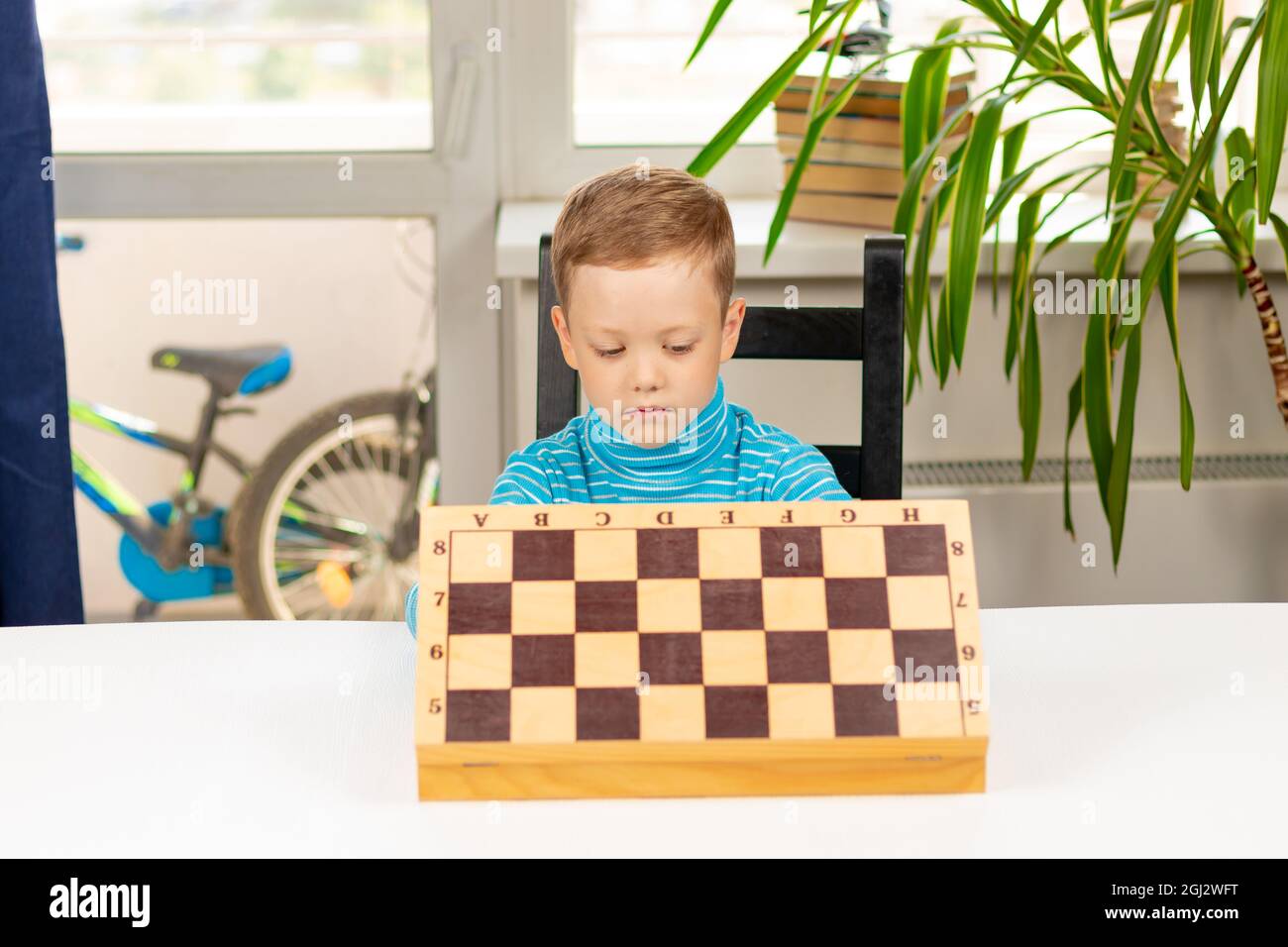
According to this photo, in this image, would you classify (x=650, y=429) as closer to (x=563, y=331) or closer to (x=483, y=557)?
(x=563, y=331)

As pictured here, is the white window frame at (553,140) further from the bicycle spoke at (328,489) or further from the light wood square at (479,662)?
the light wood square at (479,662)

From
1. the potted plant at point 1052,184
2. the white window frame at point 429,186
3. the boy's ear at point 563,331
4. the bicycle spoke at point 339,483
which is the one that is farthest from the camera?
the bicycle spoke at point 339,483

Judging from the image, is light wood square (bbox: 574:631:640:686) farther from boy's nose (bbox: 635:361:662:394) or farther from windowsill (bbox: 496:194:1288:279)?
windowsill (bbox: 496:194:1288:279)

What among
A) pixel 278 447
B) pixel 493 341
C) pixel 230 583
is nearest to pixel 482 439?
pixel 493 341

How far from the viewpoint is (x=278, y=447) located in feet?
8.08

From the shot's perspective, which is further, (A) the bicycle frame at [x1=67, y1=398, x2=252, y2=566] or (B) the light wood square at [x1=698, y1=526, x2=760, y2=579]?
(A) the bicycle frame at [x1=67, y1=398, x2=252, y2=566]

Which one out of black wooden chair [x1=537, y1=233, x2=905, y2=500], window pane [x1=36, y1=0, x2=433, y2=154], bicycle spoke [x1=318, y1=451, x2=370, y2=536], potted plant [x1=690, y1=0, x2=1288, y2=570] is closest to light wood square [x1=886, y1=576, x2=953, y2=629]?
black wooden chair [x1=537, y1=233, x2=905, y2=500]

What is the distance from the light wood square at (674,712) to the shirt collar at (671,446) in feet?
1.10

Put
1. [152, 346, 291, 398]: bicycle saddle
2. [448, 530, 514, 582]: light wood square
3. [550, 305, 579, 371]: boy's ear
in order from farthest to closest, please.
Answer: [152, 346, 291, 398]: bicycle saddle → [550, 305, 579, 371]: boy's ear → [448, 530, 514, 582]: light wood square

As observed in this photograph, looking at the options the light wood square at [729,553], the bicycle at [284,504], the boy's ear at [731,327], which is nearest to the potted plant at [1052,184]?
the boy's ear at [731,327]

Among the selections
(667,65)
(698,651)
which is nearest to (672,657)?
(698,651)

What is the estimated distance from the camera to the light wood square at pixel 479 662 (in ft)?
2.52

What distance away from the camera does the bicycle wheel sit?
247 cm

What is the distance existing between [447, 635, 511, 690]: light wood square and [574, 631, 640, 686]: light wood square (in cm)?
4
